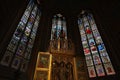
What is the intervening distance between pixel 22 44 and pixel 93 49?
4.67 meters

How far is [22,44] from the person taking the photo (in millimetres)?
6645

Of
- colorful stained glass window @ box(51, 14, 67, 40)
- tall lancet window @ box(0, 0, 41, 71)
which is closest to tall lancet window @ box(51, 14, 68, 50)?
colorful stained glass window @ box(51, 14, 67, 40)

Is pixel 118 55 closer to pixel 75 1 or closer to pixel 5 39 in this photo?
pixel 5 39

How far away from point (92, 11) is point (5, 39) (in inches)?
302

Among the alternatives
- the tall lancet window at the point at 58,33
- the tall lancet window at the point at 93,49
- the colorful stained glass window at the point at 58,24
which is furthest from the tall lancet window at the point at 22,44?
the tall lancet window at the point at 93,49

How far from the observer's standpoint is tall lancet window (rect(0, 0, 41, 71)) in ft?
18.7

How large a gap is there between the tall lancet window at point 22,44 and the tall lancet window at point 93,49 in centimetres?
379

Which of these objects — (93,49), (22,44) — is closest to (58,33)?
(93,49)

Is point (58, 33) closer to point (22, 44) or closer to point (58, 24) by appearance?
point (58, 24)

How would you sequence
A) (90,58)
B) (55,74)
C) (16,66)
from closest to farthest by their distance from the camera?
(55,74) < (16,66) < (90,58)

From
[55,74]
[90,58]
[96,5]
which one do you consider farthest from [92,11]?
[55,74]

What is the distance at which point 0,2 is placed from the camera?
5945 mm

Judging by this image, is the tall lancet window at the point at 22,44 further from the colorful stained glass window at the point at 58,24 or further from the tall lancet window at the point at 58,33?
the colorful stained glass window at the point at 58,24

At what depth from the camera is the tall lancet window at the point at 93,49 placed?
6719 mm
